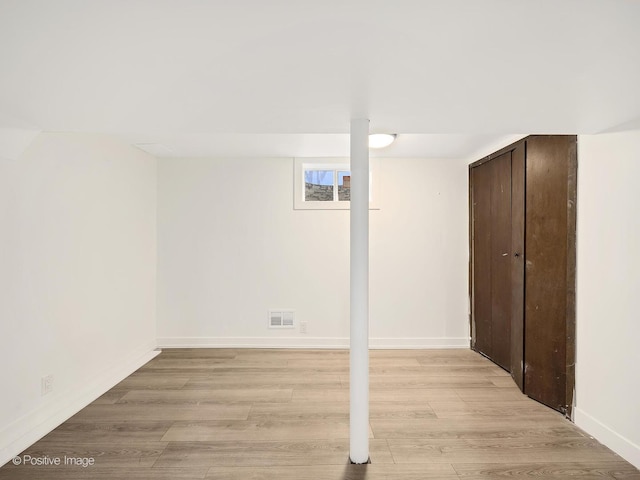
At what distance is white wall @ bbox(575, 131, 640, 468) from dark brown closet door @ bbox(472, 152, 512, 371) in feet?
3.07

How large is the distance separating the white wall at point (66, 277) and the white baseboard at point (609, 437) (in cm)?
361

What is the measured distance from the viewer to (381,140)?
11.3 ft

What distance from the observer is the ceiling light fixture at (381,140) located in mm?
3357

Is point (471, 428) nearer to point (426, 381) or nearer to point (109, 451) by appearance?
point (426, 381)

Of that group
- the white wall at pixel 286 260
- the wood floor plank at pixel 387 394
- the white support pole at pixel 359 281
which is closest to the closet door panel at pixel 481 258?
the white wall at pixel 286 260

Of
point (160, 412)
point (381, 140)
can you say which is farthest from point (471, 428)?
point (381, 140)

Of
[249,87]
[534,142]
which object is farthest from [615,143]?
[249,87]

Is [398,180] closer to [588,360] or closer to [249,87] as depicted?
[588,360]

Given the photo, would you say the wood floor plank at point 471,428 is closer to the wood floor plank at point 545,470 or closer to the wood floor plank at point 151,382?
the wood floor plank at point 545,470

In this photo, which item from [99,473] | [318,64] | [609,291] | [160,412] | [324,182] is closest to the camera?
[318,64]

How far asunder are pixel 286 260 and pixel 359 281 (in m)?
2.19

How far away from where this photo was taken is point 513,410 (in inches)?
104

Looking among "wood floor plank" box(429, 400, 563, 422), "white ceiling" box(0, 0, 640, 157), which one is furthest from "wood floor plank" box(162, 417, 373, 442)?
"white ceiling" box(0, 0, 640, 157)

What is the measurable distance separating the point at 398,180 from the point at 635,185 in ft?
7.81
